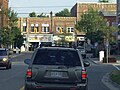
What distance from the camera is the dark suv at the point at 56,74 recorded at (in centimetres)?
1266

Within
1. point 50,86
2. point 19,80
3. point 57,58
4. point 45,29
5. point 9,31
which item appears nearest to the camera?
point 50,86

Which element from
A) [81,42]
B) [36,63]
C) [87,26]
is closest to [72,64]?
[36,63]

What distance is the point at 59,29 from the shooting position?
380ft

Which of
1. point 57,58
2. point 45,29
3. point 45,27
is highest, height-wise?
point 45,27

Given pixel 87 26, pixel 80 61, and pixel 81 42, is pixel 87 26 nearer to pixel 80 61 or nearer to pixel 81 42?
pixel 81 42

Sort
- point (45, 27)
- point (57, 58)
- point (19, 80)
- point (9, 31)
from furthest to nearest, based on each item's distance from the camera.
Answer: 1. point (45, 27)
2. point (9, 31)
3. point (19, 80)
4. point (57, 58)

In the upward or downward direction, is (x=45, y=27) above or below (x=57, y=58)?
above

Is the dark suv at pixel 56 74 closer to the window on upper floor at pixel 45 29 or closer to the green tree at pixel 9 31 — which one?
the green tree at pixel 9 31

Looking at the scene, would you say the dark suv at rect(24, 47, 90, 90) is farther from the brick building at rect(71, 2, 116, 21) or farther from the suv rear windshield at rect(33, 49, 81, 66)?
the brick building at rect(71, 2, 116, 21)

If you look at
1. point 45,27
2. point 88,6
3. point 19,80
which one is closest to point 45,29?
point 45,27

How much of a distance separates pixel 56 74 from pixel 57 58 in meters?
0.54

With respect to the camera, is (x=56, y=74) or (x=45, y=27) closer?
(x=56, y=74)

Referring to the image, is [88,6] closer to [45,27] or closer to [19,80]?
[45,27]

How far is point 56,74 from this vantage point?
12.7m
